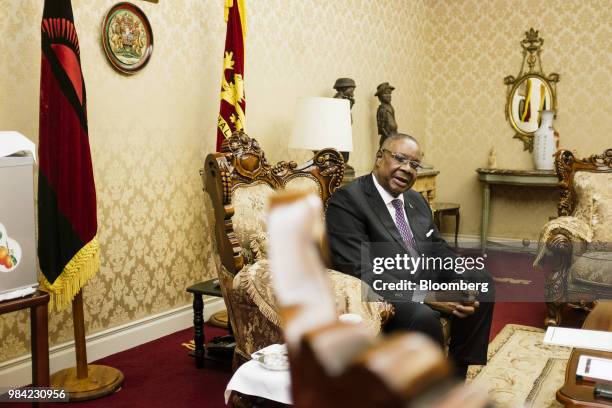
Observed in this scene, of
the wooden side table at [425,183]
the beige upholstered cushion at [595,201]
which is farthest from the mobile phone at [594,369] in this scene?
the wooden side table at [425,183]

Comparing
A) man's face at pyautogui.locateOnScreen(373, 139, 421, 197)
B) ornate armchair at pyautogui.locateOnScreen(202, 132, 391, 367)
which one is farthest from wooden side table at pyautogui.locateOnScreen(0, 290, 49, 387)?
man's face at pyautogui.locateOnScreen(373, 139, 421, 197)

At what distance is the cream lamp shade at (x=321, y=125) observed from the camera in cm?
426

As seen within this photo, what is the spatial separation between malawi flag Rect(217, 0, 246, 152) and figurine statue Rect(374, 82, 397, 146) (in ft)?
6.92

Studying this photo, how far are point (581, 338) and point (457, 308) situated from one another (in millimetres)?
595

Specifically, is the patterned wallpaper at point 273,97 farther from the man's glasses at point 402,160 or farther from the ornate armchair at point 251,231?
the man's glasses at point 402,160

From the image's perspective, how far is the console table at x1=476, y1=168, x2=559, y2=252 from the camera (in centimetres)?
637

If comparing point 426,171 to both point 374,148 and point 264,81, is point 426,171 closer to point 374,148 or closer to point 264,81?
point 374,148

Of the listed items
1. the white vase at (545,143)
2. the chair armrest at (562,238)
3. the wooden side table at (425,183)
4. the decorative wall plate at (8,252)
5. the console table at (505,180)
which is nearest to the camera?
the decorative wall plate at (8,252)

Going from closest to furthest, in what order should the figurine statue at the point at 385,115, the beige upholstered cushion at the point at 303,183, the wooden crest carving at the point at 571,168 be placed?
1. the beige upholstered cushion at the point at 303,183
2. the wooden crest carving at the point at 571,168
3. the figurine statue at the point at 385,115

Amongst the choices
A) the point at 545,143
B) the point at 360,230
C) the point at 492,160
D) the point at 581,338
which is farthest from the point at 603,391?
the point at 492,160

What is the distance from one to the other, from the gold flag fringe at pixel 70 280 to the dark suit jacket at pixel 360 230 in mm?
1100

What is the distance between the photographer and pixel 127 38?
140 inches

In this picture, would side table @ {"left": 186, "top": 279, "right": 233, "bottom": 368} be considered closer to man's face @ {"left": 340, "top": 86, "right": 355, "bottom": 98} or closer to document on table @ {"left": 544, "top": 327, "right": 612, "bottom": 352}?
document on table @ {"left": 544, "top": 327, "right": 612, "bottom": 352}

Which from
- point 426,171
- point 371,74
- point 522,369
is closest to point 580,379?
point 522,369
